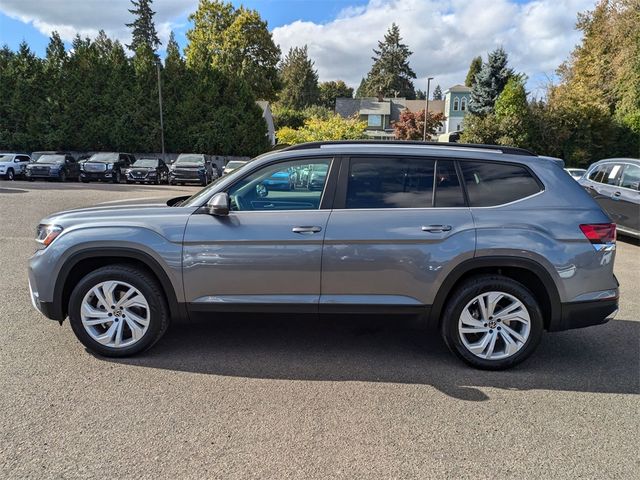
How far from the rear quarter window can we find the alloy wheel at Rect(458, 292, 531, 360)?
0.77 meters

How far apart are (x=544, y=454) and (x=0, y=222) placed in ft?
37.4

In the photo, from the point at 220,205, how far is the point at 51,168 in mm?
24020

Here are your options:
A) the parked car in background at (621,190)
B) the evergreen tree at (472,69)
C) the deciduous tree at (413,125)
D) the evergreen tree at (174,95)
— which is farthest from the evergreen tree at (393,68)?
the parked car in background at (621,190)

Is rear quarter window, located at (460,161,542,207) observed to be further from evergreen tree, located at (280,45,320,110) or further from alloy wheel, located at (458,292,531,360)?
evergreen tree, located at (280,45,320,110)

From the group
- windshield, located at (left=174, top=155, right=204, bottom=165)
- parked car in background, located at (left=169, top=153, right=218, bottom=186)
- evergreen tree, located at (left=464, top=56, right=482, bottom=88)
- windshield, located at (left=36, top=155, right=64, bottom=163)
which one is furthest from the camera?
evergreen tree, located at (left=464, top=56, right=482, bottom=88)

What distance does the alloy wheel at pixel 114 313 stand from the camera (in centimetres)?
375

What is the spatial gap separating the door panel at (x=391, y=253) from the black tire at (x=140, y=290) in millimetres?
1360

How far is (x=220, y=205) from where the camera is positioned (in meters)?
3.58

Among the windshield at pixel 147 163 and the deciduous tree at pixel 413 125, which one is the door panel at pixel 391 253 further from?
the deciduous tree at pixel 413 125

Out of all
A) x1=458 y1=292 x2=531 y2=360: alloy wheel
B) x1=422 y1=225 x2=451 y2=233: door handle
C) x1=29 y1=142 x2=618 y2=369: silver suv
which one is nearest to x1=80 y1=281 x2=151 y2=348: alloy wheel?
x1=29 y1=142 x2=618 y2=369: silver suv

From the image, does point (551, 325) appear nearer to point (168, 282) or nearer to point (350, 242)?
point (350, 242)

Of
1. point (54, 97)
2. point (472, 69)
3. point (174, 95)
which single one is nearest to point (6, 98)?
point (54, 97)

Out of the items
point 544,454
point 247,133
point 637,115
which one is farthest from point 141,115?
point 544,454

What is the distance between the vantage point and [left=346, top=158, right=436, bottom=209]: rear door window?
3725mm
